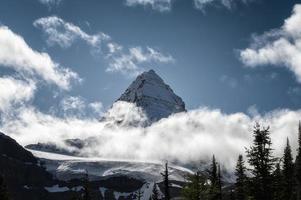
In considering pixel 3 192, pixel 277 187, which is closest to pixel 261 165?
pixel 277 187

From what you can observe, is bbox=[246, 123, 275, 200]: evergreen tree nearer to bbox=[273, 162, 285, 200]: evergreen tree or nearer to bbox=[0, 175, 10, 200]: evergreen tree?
bbox=[273, 162, 285, 200]: evergreen tree

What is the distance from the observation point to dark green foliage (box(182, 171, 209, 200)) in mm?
51500

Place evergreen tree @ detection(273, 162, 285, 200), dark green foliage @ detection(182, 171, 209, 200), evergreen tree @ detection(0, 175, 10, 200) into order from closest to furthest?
evergreen tree @ detection(273, 162, 285, 200)
dark green foliage @ detection(182, 171, 209, 200)
evergreen tree @ detection(0, 175, 10, 200)

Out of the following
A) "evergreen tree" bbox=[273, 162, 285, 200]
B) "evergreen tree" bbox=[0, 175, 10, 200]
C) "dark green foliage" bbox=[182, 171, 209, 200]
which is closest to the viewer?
"evergreen tree" bbox=[273, 162, 285, 200]

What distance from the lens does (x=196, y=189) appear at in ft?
169

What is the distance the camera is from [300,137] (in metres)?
101

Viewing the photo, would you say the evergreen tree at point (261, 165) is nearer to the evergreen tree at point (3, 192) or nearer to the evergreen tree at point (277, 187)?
the evergreen tree at point (277, 187)

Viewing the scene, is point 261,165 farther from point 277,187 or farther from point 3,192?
point 3,192

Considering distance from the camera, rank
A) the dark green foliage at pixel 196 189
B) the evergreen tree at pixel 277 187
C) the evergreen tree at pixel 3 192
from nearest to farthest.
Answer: the evergreen tree at pixel 277 187
the dark green foliage at pixel 196 189
the evergreen tree at pixel 3 192

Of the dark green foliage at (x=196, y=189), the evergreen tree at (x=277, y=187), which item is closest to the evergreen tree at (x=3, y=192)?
the dark green foliage at (x=196, y=189)

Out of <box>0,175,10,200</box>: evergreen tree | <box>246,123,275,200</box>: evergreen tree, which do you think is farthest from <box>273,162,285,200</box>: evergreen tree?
<box>0,175,10,200</box>: evergreen tree

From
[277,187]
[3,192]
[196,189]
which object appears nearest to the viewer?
[277,187]

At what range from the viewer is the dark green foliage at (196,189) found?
51.5 metres

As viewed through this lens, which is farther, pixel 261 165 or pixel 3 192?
pixel 3 192
